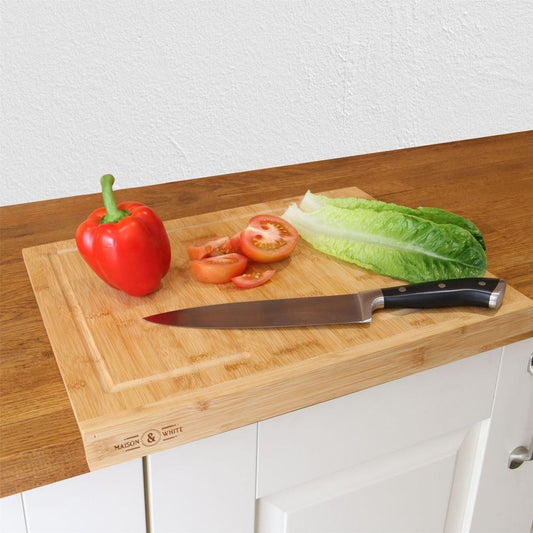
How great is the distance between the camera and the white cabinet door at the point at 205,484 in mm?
821

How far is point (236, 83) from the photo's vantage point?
7.66 ft

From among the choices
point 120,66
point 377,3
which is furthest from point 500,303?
point 377,3

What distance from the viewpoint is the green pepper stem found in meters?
0.88

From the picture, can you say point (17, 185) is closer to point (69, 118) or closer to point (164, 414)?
point (69, 118)

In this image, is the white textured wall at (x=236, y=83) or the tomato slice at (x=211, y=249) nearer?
the tomato slice at (x=211, y=249)

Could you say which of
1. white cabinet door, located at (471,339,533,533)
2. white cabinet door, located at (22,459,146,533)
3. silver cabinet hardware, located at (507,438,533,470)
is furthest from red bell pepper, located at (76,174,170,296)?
silver cabinet hardware, located at (507,438,533,470)

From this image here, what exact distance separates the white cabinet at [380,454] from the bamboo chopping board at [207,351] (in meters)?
0.05

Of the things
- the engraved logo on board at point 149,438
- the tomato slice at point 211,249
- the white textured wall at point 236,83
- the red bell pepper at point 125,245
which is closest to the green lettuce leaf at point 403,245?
the tomato slice at point 211,249

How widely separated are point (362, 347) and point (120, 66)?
5.17 feet

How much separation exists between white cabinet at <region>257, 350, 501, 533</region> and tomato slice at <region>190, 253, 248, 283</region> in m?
0.20

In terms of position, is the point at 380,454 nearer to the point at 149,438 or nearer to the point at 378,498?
the point at 378,498

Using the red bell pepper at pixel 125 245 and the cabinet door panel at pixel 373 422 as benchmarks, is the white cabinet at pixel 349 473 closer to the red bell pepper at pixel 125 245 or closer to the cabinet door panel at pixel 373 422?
the cabinet door panel at pixel 373 422

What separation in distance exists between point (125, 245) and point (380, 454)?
0.42m

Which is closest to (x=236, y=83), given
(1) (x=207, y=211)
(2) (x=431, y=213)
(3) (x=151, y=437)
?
(1) (x=207, y=211)
